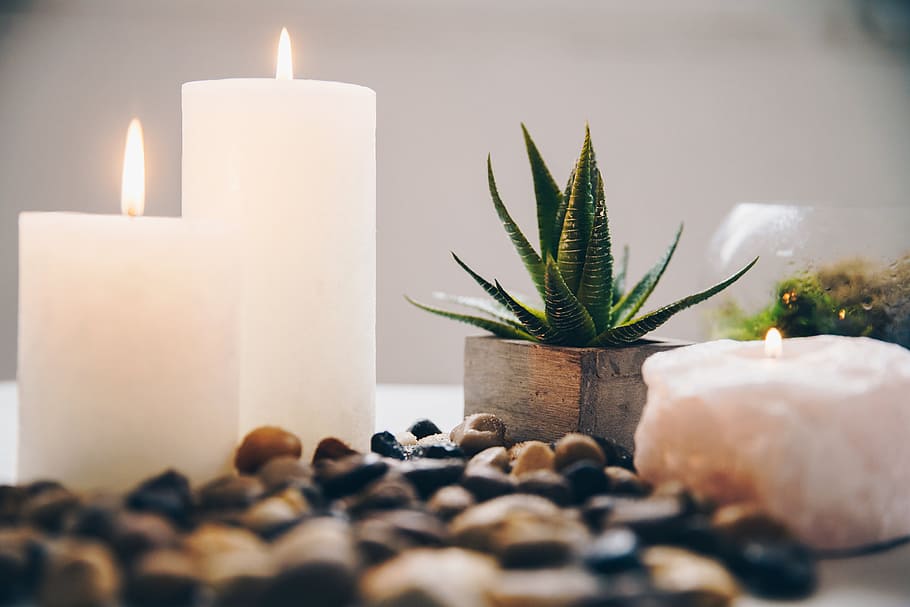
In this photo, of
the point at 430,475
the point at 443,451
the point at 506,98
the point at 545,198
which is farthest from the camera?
the point at 506,98

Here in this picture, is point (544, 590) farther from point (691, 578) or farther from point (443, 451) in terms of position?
point (443, 451)

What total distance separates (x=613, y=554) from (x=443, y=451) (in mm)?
300

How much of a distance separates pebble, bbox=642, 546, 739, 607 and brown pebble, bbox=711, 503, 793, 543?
0.03 m

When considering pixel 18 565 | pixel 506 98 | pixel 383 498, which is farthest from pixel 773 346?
pixel 506 98

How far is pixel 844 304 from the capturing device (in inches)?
42.0

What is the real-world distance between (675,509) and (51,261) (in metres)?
0.47

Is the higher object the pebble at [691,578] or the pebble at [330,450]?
the pebble at [330,450]

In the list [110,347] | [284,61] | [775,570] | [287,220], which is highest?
[284,61]

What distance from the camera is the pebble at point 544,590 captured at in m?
0.45

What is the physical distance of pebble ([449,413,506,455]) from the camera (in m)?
0.85

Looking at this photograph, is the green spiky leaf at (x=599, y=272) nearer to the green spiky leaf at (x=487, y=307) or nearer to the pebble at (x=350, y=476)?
the green spiky leaf at (x=487, y=307)

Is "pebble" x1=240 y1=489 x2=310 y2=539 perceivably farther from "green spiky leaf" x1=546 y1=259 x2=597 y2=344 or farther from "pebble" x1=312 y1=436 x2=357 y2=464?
"green spiky leaf" x1=546 y1=259 x2=597 y2=344

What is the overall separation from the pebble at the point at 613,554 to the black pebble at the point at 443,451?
0.88 feet

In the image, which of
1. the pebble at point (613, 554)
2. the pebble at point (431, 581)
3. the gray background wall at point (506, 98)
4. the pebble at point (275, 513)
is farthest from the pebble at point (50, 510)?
the gray background wall at point (506, 98)
